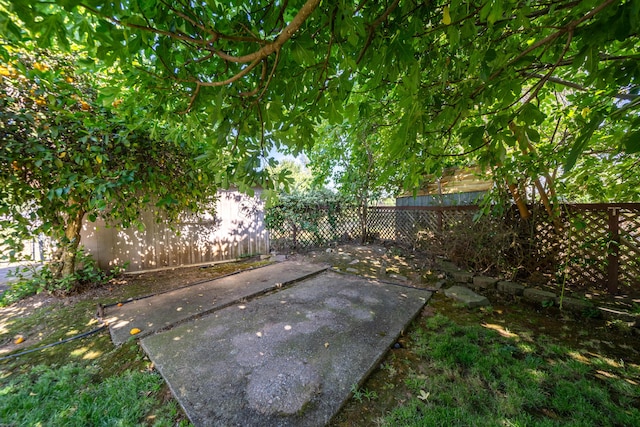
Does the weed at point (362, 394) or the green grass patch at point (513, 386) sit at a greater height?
the weed at point (362, 394)

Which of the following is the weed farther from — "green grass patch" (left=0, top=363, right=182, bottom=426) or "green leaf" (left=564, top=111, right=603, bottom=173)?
"green leaf" (left=564, top=111, right=603, bottom=173)

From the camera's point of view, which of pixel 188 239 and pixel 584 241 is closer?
pixel 584 241

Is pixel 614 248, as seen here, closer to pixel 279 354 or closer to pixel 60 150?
pixel 279 354

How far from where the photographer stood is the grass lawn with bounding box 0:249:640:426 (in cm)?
153

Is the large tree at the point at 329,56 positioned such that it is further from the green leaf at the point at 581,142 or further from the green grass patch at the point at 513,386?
the green grass patch at the point at 513,386

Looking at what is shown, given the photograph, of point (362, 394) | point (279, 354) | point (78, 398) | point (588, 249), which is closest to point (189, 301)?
point (78, 398)

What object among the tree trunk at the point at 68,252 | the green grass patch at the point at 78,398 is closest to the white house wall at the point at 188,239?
the tree trunk at the point at 68,252

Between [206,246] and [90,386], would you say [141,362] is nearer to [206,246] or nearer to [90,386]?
[90,386]

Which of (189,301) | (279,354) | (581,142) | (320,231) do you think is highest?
(581,142)

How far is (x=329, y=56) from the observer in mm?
1419

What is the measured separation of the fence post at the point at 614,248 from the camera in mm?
2998

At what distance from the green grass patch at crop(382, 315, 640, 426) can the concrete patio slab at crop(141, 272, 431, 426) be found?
0.43 meters

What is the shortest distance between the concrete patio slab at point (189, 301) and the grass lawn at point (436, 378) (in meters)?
0.25

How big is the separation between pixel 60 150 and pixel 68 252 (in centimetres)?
181
